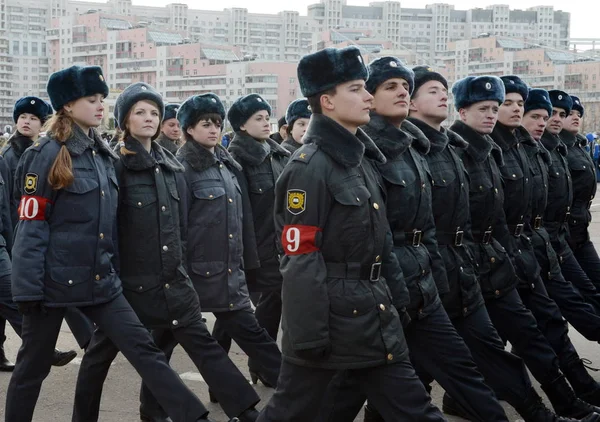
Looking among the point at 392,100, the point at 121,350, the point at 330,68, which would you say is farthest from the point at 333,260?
the point at 121,350

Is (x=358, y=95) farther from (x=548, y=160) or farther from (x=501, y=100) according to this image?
(x=548, y=160)

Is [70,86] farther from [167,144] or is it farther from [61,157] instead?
[167,144]

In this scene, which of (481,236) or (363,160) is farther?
(481,236)

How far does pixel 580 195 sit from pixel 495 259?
248 centimetres

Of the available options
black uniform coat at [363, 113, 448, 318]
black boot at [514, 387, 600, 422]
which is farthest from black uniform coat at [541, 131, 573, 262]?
black uniform coat at [363, 113, 448, 318]

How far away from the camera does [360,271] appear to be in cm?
416

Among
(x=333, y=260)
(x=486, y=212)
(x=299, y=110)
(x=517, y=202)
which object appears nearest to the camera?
(x=333, y=260)

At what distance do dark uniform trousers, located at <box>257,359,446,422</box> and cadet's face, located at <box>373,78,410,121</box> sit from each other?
140cm

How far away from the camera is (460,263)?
5387 millimetres

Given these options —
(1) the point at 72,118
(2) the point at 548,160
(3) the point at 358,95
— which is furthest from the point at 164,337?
(2) the point at 548,160

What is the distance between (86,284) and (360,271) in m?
1.57

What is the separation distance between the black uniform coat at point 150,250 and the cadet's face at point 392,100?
1.24 meters

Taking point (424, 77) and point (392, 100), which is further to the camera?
point (424, 77)

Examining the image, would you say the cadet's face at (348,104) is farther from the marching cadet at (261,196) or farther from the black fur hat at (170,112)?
the black fur hat at (170,112)
